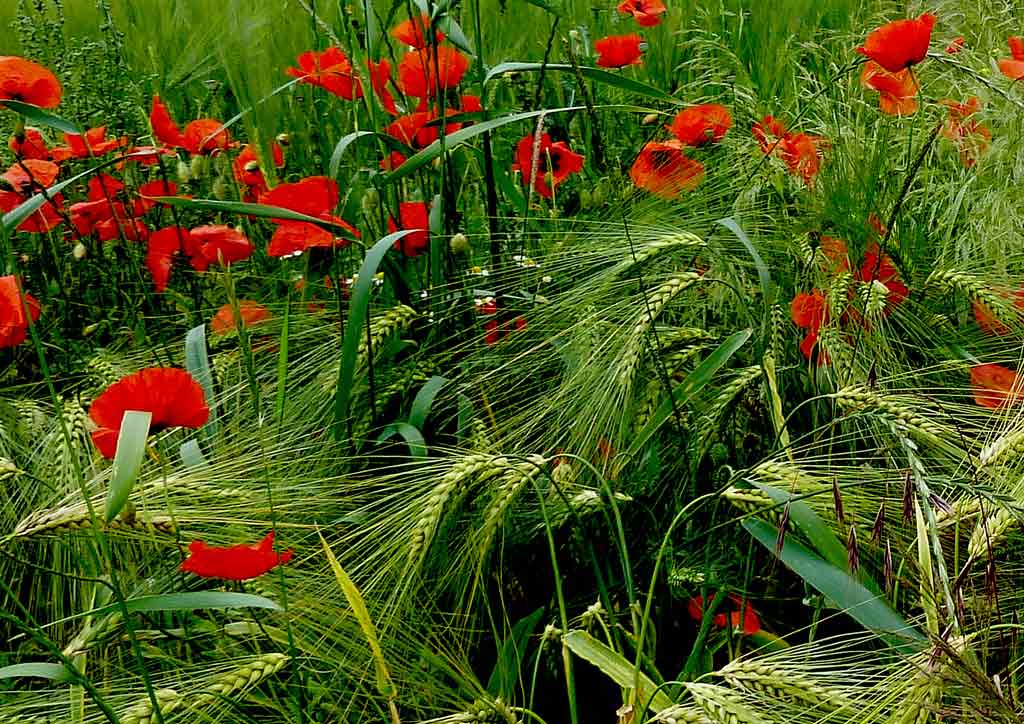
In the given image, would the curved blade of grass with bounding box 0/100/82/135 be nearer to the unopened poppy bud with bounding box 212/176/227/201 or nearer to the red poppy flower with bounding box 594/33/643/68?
the unopened poppy bud with bounding box 212/176/227/201

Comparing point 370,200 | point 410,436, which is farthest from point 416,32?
point 410,436

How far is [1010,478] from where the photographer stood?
835 mm

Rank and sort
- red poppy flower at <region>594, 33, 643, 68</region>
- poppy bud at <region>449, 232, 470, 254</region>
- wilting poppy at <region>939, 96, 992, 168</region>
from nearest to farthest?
poppy bud at <region>449, 232, 470, 254</region>
wilting poppy at <region>939, 96, 992, 168</region>
red poppy flower at <region>594, 33, 643, 68</region>

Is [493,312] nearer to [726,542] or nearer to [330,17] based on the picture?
[726,542]

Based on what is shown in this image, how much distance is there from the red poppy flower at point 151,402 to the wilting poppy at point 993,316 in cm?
71

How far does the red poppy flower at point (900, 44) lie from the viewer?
3.88 feet

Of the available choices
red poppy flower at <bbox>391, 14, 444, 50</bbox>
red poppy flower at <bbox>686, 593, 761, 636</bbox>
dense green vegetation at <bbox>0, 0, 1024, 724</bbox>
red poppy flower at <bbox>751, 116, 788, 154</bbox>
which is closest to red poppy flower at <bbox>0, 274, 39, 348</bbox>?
dense green vegetation at <bbox>0, 0, 1024, 724</bbox>

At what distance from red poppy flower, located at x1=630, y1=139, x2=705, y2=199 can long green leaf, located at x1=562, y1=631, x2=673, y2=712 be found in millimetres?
599

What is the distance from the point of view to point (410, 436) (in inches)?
43.7

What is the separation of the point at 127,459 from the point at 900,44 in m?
0.87

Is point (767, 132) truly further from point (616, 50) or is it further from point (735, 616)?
point (735, 616)

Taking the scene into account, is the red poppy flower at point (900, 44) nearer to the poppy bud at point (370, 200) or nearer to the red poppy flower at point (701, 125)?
the red poppy flower at point (701, 125)

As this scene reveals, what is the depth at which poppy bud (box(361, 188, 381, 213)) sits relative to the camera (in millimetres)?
1362


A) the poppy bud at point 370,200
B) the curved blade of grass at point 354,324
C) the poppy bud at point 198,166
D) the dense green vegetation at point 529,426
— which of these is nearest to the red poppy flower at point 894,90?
the dense green vegetation at point 529,426
